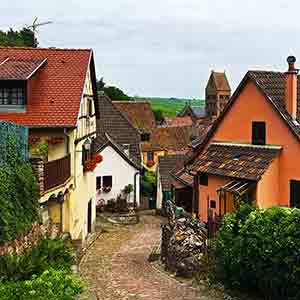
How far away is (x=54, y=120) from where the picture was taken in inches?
906

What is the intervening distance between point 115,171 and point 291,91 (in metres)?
19.8

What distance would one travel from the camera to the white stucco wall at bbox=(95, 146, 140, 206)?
40344mm

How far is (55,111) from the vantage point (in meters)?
23.5

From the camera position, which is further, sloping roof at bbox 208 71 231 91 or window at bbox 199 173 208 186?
sloping roof at bbox 208 71 231 91

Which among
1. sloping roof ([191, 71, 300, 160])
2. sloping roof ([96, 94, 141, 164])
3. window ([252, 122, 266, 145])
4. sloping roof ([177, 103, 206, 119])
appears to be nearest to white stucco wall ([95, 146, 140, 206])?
sloping roof ([96, 94, 141, 164])

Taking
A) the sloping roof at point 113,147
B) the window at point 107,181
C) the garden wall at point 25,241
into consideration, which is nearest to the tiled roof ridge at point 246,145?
the garden wall at point 25,241

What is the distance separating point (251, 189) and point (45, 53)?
11.0 metres

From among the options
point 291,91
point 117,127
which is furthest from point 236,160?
point 117,127

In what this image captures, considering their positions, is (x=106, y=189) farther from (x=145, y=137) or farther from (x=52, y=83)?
(x=145, y=137)

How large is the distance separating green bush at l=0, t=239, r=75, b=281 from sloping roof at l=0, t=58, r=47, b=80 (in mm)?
7732

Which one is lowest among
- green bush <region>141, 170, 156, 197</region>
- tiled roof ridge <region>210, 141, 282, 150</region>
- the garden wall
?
green bush <region>141, 170, 156, 197</region>

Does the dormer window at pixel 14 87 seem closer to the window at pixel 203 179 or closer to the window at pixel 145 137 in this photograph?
the window at pixel 203 179

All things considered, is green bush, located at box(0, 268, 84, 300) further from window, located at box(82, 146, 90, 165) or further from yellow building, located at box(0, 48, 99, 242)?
window, located at box(82, 146, 90, 165)

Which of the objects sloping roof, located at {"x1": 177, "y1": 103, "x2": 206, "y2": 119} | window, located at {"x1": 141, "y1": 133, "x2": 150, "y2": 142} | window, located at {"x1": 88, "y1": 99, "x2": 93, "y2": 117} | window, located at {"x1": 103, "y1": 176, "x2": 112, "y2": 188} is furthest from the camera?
sloping roof, located at {"x1": 177, "y1": 103, "x2": 206, "y2": 119}
